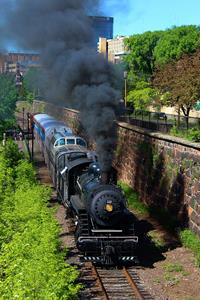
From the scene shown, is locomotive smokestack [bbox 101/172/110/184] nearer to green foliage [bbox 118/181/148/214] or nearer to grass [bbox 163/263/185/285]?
grass [bbox 163/263/185/285]

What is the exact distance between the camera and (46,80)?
17.4m

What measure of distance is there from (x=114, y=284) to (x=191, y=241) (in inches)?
150

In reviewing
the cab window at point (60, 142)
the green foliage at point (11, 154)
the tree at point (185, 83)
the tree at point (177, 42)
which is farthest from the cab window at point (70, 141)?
the tree at point (177, 42)

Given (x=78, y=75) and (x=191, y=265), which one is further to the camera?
(x=78, y=75)

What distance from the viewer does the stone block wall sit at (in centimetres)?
1614

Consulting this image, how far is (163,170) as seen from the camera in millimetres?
19328

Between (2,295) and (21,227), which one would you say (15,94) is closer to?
(21,227)

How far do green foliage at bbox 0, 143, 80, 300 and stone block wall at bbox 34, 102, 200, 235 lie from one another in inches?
195

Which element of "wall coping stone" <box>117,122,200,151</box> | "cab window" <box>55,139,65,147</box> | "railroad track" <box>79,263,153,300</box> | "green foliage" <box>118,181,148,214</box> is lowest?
"railroad track" <box>79,263,153,300</box>

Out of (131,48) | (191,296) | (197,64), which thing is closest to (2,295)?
(191,296)

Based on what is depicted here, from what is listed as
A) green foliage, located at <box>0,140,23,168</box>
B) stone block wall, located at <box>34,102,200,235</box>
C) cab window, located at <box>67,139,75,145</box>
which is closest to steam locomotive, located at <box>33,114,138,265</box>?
stone block wall, located at <box>34,102,200,235</box>

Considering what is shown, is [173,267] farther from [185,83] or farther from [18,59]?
[18,59]

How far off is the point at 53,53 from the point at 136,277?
7815 mm

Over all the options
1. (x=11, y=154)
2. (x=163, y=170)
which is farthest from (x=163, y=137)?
(x=11, y=154)
